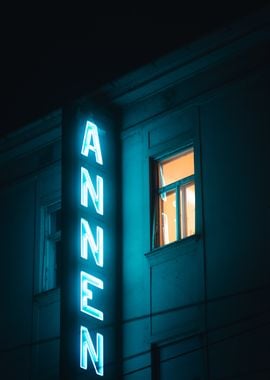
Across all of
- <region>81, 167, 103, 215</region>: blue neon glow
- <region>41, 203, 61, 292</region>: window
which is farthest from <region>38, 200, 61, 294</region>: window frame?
<region>81, 167, 103, 215</region>: blue neon glow

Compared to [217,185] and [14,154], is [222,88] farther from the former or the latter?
[14,154]

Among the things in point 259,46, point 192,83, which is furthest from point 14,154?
point 259,46

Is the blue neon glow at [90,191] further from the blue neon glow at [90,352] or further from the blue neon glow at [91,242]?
the blue neon glow at [90,352]

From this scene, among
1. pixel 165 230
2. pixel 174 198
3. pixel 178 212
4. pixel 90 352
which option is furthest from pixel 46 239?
pixel 90 352

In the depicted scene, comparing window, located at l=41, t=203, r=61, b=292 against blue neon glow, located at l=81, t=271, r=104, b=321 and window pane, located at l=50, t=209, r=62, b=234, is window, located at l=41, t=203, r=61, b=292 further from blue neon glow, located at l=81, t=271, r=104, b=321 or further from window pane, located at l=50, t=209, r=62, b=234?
blue neon glow, located at l=81, t=271, r=104, b=321

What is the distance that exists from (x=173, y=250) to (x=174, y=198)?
1000mm

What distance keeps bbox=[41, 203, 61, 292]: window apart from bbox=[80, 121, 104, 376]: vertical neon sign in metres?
2.10

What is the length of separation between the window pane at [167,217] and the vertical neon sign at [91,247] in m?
0.96

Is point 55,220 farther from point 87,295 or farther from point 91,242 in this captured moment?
point 87,295

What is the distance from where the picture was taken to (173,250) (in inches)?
607

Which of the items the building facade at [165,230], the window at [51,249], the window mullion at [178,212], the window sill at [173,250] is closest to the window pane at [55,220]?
the window at [51,249]

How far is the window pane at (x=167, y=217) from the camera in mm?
15974

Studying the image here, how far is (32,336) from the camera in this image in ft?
56.8

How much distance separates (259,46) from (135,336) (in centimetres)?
467
